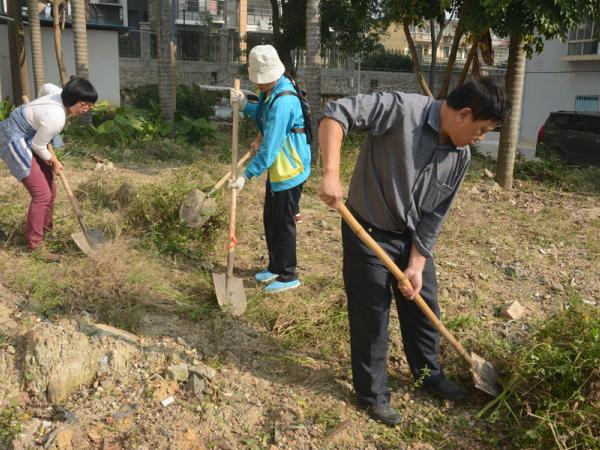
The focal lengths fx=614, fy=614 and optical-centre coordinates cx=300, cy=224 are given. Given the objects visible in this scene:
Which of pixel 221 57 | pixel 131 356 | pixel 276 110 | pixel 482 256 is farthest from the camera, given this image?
pixel 221 57

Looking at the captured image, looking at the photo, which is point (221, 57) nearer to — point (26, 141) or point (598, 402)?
point (26, 141)

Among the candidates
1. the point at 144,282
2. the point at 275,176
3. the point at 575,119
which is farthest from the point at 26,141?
the point at 575,119

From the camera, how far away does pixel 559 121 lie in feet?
43.1

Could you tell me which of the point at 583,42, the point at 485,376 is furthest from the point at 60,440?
the point at 583,42

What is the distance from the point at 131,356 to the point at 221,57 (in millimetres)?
22248

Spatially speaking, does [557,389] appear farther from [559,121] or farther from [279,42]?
[279,42]

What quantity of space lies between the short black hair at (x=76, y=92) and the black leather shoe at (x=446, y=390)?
3.11 m

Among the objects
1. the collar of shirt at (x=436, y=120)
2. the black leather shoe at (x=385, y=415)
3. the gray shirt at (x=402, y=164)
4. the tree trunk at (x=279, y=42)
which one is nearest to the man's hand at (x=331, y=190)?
the gray shirt at (x=402, y=164)

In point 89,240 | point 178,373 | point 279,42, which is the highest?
point 279,42

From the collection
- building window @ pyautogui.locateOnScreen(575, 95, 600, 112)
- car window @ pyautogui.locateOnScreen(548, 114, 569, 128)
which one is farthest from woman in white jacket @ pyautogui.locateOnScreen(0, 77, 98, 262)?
building window @ pyautogui.locateOnScreen(575, 95, 600, 112)

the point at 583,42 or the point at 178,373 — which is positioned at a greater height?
the point at 583,42

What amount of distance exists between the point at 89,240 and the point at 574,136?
11.0 m

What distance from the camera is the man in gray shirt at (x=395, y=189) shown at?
101 inches

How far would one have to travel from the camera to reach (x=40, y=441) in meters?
2.75
